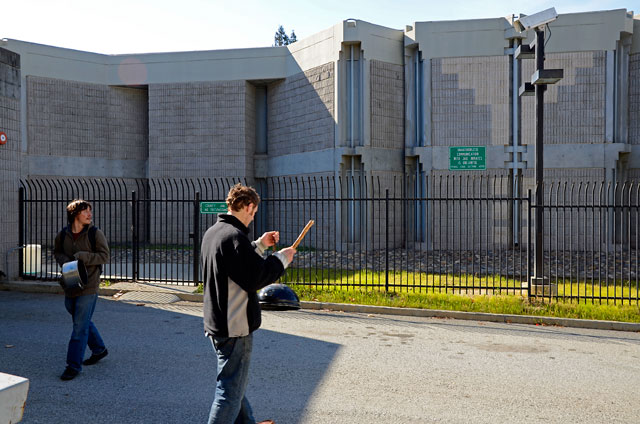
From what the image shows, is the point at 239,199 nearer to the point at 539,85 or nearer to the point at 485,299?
the point at 485,299

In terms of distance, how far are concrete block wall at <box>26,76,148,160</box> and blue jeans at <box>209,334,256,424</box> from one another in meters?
19.9

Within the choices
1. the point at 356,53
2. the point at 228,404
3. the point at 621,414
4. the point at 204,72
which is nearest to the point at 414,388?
the point at 621,414

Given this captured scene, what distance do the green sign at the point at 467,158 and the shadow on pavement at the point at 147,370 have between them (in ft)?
38.4

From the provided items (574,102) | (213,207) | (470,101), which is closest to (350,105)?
(470,101)

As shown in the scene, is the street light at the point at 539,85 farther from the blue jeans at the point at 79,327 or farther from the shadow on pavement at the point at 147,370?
the blue jeans at the point at 79,327

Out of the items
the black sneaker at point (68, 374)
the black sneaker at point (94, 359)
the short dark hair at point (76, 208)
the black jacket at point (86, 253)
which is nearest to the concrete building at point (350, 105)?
the black sneaker at point (94, 359)

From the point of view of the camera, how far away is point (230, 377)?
3.52 m

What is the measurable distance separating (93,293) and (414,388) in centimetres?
338

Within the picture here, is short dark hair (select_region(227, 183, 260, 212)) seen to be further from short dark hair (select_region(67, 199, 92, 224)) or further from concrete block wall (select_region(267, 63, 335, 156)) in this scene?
concrete block wall (select_region(267, 63, 335, 156))

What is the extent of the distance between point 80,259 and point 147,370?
1.39 m

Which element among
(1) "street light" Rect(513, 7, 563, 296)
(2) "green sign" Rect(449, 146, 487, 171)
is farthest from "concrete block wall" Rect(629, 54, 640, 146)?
(1) "street light" Rect(513, 7, 563, 296)

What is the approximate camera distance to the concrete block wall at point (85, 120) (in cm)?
2062

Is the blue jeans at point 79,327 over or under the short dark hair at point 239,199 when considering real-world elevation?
under

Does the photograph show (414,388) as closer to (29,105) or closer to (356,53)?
(356,53)
